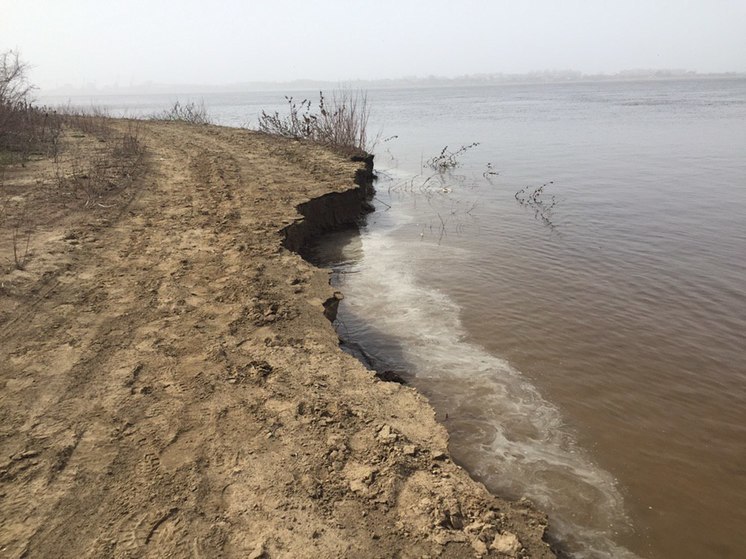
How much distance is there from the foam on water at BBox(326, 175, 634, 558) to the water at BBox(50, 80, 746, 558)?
0.01m

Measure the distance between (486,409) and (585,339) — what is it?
1.70 meters

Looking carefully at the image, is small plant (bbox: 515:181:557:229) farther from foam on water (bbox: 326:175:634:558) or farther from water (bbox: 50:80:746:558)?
foam on water (bbox: 326:175:634:558)

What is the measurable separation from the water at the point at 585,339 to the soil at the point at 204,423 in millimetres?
815

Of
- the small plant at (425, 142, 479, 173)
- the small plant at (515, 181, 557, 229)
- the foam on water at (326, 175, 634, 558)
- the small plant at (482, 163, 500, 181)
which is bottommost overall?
the foam on water at (326, 175, 634, 558)

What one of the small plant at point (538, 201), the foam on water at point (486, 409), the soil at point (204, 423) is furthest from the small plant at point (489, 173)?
the soil at point (204, 423)

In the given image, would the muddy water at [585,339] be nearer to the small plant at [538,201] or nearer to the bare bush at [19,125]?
the small plant at [538,201]

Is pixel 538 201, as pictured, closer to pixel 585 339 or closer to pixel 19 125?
pixel 585 339

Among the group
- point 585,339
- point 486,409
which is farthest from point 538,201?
point 486,409

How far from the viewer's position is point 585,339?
5020 mm

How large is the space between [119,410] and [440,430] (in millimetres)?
1918

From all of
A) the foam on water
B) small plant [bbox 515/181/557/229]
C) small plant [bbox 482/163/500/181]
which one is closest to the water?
the foam on water

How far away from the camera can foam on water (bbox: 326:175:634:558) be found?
9.91ft

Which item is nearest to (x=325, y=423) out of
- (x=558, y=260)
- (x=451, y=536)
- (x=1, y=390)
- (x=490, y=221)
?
(x=451, y=536)

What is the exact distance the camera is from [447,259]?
7.34 m
